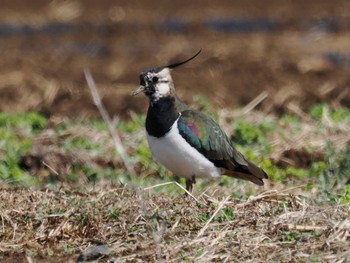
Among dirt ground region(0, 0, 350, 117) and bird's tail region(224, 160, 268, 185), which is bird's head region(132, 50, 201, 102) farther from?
dirt ground region(0, 0, 350, 117)

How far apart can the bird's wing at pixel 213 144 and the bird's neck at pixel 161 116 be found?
0.07 m

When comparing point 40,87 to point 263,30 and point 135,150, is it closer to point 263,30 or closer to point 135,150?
point 135,150

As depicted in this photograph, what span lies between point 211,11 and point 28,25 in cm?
347

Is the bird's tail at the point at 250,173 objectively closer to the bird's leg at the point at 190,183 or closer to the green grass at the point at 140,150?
the green grass at the point at 140,150

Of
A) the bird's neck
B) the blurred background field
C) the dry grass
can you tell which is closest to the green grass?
the blurred background field

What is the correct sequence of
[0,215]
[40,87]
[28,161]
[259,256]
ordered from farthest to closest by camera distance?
1. [40,87]
2. [28,161]
3. [0,215]
4. [259,256]

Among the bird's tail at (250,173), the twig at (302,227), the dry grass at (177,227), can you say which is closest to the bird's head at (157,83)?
the bird's tail at (250,173)

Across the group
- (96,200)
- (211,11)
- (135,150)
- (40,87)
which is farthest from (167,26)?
(96,200)

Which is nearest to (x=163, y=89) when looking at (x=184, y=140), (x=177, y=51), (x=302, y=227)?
(x=184, y=140)

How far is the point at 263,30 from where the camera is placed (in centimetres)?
1953

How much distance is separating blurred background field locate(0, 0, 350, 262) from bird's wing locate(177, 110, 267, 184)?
191 mm

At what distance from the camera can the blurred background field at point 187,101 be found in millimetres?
7168

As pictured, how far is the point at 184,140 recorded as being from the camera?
852cm

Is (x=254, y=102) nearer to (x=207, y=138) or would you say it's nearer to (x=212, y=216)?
(x=207, y=138)
